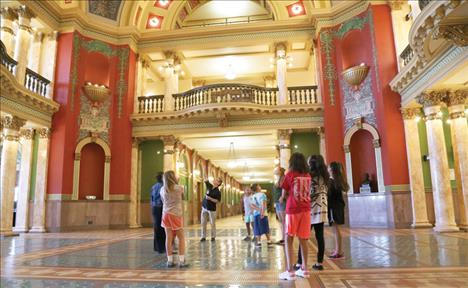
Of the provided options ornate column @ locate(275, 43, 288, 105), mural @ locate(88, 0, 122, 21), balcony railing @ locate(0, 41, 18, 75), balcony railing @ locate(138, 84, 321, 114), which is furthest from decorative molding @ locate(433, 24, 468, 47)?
mural @ locate(88, 0, 122, 21)

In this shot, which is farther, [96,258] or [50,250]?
[50,250]

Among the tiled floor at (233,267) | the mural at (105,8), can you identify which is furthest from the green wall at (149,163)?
the tiled floor at (233,267)

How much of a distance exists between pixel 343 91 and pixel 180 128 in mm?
6438

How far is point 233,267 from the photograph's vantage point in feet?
16.0

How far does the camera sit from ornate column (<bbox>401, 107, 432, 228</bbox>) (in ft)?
34.9

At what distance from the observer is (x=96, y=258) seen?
5875 mm

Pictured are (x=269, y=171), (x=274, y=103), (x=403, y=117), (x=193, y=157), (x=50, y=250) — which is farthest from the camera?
(x=269, y=171)

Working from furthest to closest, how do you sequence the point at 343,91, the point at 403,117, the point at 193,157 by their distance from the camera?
the point at 193,157 < the point at 343,91 < the point at 403,117

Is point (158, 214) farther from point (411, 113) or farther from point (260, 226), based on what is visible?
point (411, 113)

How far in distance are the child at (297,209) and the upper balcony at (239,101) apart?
9211mm

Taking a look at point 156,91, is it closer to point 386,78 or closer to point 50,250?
point 386,78

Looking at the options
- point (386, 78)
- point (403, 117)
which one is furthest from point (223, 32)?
point (403, 117)

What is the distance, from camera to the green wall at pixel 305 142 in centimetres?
1425

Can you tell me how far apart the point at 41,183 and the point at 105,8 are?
736 cm
